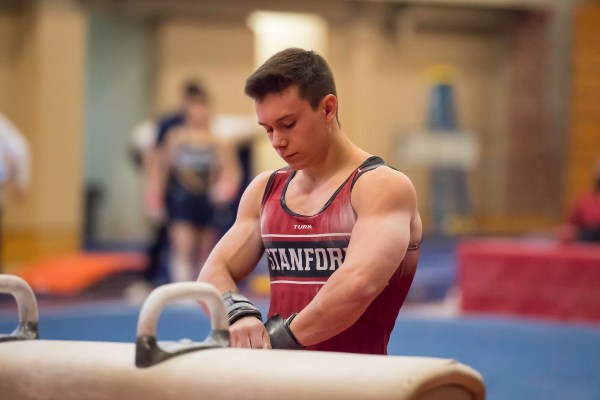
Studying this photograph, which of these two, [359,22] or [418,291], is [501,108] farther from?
[418,291]

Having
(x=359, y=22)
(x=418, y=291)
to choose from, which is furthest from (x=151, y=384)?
(x=359, y=22)

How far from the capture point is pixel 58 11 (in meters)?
13.3

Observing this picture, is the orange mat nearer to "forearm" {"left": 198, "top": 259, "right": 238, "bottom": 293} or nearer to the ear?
"forearm" {"left": 198, "top": 259, "right": 238, "bottom": 293}

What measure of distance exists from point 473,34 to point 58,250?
780 cm

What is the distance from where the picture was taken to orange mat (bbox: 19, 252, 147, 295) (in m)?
9.73

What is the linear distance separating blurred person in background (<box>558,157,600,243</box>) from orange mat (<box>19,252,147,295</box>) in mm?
3833

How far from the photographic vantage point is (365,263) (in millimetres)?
2609

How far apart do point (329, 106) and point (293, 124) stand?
113 mm

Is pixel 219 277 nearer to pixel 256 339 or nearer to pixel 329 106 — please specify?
pixel 256 339

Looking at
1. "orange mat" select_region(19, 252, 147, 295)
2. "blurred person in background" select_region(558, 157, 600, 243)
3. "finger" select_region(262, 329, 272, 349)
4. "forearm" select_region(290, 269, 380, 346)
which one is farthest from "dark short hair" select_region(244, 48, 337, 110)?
"blurred person in background" select_region(558, 157, 600, 243)

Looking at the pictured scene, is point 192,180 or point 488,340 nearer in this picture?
point 488,340

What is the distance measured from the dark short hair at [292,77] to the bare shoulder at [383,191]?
0.23 metres

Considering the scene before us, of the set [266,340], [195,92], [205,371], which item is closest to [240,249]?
[266,340]

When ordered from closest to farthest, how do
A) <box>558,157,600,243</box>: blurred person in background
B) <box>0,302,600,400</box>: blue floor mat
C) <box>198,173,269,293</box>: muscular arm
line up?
<box>198,173,269,293</box>: muscular arm, <box>0,302,600,400</box>: blue floor mat, <box>558,157,600,243</box>: blurred person in background
